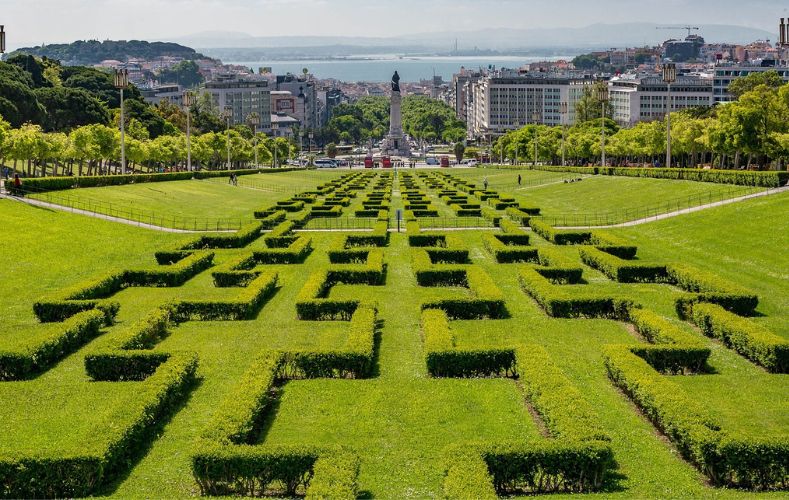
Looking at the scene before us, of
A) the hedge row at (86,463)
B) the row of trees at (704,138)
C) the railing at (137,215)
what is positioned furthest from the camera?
the row of trees at (704,138)

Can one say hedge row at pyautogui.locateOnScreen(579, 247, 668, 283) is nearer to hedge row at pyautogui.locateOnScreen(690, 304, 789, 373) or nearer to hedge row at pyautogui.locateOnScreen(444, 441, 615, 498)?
hedge row at pyautogui.locateOnScreen(690, 304, 789, 373)

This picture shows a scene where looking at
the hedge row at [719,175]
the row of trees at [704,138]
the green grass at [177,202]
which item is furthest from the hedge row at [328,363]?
the row of trees at [704,138]

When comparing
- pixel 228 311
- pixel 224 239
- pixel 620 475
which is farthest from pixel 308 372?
pixel 224 239

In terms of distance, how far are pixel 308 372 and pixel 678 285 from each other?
1901 cm

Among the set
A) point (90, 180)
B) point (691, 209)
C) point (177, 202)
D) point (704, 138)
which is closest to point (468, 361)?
point (691, 209)

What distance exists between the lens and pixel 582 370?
76.3ft

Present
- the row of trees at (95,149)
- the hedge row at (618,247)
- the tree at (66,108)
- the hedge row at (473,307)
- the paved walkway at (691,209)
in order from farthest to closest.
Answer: the tree at (66,108)
the row of trees at (95,149)
the paved walkway at (691,209)
the hedge row at (618,247)
the hedge row at (473,307)

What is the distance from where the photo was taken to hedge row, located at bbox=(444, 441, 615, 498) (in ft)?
50.9

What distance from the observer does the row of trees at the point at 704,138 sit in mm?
72688

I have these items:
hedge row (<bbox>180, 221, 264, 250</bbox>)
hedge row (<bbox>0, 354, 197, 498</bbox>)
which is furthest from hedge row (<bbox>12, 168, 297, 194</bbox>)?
hedge row (<bbox>0, 354, 197, 498</bbox>)

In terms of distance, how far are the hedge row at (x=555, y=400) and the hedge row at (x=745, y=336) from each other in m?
6.50

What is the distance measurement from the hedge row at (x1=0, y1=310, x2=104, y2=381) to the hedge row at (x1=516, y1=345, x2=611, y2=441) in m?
13.8

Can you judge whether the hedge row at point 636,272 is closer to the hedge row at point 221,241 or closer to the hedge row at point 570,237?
the hedge row at point 570,237

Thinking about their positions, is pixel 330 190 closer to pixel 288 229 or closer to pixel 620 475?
pixel 288 229
